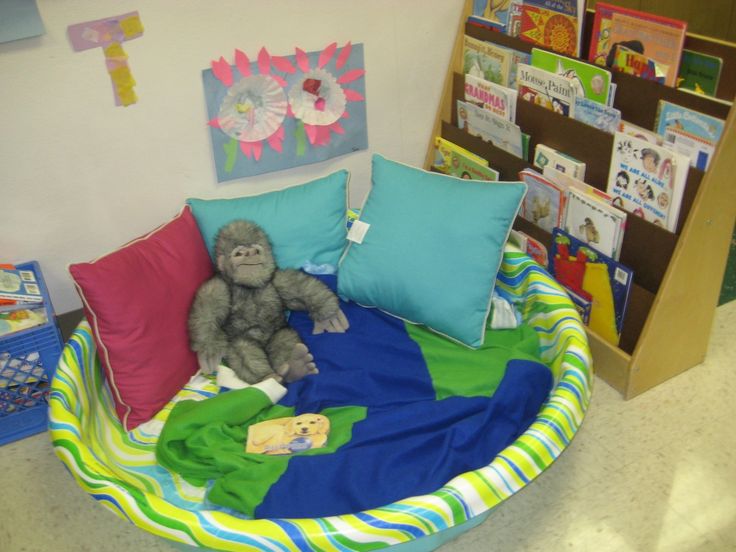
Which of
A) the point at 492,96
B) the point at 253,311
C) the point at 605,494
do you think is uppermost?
the point at 492,96

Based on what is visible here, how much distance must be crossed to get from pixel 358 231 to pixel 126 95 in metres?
0.64

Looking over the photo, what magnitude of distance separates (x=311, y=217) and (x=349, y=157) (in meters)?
0.33

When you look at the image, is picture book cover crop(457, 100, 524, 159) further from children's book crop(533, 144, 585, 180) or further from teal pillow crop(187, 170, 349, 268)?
teal pillow crop(187, 170, 349, 268)

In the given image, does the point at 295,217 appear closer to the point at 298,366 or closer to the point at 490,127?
the point at 298,366

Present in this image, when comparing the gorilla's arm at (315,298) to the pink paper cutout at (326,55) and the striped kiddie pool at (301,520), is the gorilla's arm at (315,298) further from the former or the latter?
the pink paper cutout at (326,55)

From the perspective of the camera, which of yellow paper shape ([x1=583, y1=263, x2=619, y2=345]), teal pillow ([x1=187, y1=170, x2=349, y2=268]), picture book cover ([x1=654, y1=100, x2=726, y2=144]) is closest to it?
picture book cover ([x1=654, y1=100, x2=726, y2=144])

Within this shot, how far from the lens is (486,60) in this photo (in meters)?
1.98

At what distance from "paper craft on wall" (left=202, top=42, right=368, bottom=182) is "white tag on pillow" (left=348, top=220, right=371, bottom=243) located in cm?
31

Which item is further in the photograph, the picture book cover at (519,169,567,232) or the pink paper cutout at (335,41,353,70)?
the pink paper cutout at (335,41,353,70)

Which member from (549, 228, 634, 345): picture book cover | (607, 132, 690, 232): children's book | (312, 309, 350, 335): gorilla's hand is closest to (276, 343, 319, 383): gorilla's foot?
(312, 309, 350, 335): gorilla's hand

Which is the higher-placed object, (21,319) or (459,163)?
(459,163)

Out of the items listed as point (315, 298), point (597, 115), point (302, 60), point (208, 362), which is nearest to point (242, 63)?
point (302, 60)

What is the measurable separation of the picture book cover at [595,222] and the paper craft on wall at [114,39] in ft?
3.54

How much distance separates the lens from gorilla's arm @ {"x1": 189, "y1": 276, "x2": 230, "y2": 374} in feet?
5.51
